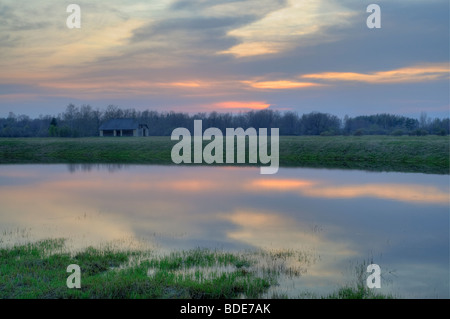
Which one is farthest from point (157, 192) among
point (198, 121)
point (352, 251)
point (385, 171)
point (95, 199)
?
point (198, 121)

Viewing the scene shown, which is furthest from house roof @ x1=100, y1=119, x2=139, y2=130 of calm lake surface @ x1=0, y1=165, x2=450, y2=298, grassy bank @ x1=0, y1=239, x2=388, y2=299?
grassy bank @ x1=0, y1=239, x2=388, y2=299

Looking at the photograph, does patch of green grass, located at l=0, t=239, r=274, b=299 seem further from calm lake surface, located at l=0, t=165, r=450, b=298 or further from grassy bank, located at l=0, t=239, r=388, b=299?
calm lake surface, located at l=0, t=165, r=450, b=298

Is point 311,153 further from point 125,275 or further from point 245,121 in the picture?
point 245,121

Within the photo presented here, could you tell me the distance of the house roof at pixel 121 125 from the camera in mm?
85312

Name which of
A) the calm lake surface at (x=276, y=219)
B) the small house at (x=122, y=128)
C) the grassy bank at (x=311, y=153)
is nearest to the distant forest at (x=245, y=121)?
the small house at (x=122, y=128)

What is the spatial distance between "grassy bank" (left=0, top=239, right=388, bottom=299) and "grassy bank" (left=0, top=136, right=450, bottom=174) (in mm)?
26916

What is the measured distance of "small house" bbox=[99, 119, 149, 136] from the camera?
85.3m

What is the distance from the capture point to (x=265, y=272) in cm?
928

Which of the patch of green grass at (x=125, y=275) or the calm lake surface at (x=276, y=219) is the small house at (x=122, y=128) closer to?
the calm lake surface at (x=276, y=219)

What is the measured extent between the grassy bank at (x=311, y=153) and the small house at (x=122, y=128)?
80.3 feet

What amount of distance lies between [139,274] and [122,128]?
262ft

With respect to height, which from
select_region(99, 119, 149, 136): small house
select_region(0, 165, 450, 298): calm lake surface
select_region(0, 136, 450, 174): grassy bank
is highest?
select_region(99, 119, 149, 136): small house
